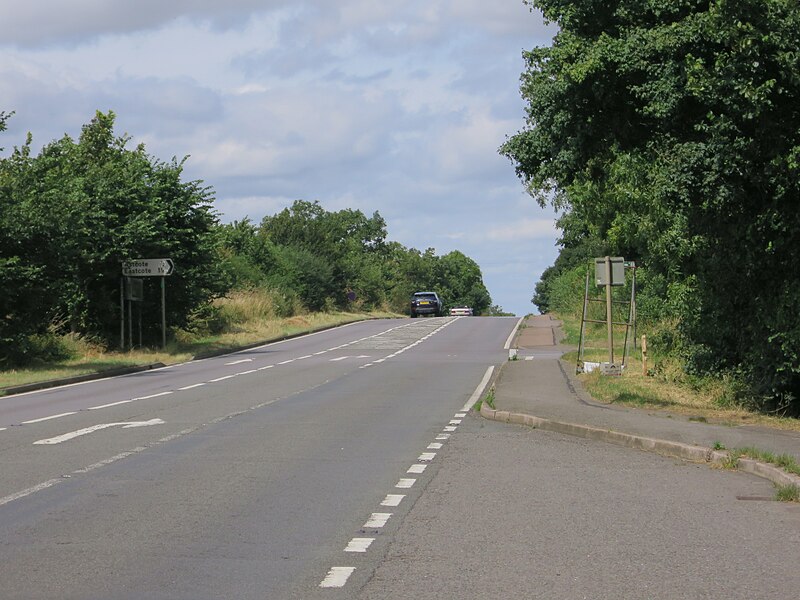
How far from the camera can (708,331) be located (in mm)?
19312

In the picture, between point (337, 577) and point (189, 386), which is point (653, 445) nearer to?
point (337, 577)

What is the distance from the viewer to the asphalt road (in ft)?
22.5

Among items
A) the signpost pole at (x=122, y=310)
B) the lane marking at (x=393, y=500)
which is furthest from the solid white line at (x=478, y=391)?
the signpost pole at (x=122, y=310)

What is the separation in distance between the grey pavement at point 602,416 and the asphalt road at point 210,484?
1.21 m

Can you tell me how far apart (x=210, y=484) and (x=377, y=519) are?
2424 mm

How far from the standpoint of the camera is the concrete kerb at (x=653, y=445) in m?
Answer: 10.7

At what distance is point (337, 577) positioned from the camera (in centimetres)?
670

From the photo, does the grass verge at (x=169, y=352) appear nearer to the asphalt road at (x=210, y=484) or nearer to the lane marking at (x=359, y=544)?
the asphalt road at (x=210, y=484)

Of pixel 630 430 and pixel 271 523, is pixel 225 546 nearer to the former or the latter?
pixel 271 523

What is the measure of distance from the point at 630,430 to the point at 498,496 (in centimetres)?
471

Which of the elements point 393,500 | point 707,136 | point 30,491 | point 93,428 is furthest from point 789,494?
point 93,428

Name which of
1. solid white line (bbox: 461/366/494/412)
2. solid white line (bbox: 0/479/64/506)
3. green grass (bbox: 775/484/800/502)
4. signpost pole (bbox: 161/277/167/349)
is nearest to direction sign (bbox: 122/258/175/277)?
signpost pole (bbox: 161/277/167/349)

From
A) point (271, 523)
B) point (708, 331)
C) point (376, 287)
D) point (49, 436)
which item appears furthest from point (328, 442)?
point (376, 287)

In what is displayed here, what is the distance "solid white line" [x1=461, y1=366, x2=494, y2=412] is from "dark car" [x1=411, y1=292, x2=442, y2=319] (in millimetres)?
48791
